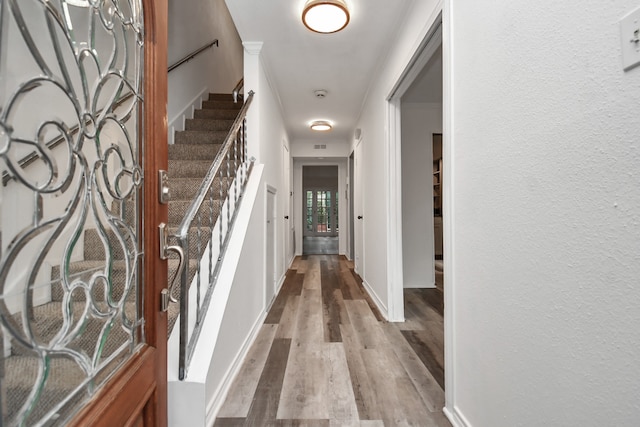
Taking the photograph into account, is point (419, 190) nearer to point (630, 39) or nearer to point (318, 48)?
point (318, 48)

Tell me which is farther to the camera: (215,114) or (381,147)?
(215,114)

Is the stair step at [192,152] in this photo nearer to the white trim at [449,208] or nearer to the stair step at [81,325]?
the white trim at [449,208]

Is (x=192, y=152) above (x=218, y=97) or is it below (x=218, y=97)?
below

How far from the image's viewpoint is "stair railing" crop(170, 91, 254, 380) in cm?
123

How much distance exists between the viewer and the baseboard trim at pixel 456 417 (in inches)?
49.1

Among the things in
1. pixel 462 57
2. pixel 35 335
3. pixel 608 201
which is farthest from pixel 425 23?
pixel 35 335

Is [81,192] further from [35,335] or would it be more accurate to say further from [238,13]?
[238,13]

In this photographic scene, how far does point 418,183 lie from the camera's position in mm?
3906

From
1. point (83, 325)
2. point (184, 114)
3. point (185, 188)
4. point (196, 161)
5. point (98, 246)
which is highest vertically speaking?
point (184, 114)

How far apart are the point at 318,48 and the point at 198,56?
8.20ft

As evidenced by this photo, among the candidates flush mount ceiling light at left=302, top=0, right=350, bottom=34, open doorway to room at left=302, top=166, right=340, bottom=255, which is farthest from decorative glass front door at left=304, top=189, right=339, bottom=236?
flush mount ceiling light at left=302, top=0, right=350, bottom=34

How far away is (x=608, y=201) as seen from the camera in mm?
645

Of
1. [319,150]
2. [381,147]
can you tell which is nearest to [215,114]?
[381,147]

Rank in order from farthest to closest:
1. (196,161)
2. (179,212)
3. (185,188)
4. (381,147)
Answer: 1. (381,147)
2. (196,161)
3. (185,188)
4. (179,212)
